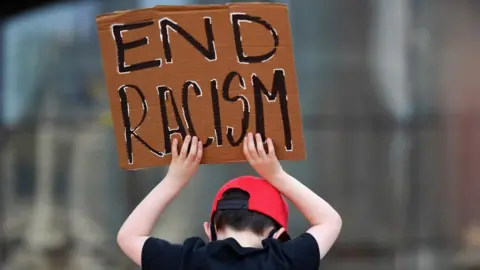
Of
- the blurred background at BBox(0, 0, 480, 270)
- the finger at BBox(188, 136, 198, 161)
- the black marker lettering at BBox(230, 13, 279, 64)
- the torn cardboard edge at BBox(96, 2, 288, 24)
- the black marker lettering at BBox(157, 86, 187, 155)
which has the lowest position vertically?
the blurred background at BBox(0, 0, 480, 270)

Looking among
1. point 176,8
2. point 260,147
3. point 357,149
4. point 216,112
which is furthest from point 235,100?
point 357,149

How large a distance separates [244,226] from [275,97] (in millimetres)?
431

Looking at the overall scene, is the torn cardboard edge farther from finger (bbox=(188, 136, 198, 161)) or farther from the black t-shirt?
the black t-shirt

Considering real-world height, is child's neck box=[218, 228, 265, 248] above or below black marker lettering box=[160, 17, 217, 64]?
below

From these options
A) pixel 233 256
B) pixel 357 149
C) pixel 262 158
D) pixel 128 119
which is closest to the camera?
pixel 233 256

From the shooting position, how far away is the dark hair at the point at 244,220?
2.45 m

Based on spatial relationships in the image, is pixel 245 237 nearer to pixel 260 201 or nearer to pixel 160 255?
pixel 260 201

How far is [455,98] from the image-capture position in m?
6.98

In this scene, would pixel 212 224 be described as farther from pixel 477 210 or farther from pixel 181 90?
pixel 477 210

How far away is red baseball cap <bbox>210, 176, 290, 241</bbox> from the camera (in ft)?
8.11

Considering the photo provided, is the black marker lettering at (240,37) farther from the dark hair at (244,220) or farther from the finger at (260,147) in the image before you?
the dark hair at (244,220)

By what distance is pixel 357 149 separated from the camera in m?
6.97

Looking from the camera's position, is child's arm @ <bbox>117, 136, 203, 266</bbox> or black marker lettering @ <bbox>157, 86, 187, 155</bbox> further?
black marker lettering @ <bbox>157, 86, 187, 155</bbox>

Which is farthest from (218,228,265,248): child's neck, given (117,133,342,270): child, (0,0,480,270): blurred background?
(0,0,480,270): blurred background
